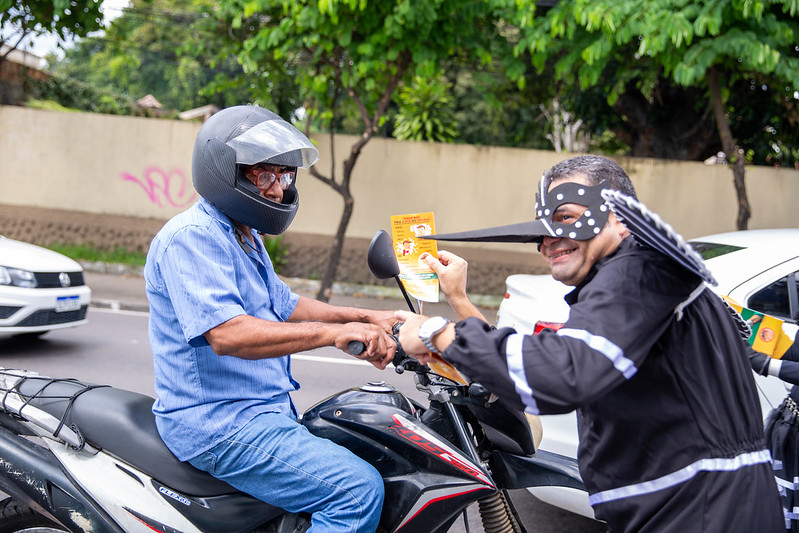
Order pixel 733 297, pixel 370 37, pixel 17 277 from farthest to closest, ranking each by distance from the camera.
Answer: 1. pixel 370 37
2. pixel 17 277
3. pixel 733 297

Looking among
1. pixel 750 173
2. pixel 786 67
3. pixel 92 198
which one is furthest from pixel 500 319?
pixel 92 198

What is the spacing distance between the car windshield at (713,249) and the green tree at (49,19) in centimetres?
889

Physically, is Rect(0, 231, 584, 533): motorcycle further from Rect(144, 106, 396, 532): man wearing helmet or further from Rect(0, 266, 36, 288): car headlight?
Rect(0, 266, 36, 288): car headlight

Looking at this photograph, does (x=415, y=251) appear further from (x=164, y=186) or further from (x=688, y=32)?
(x=164, y=186)

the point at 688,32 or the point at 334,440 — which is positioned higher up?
the point at 688,32

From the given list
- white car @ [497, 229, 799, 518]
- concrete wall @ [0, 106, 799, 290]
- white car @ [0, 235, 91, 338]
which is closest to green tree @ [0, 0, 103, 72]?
concrete wall @ [0, 106, 799, 290]

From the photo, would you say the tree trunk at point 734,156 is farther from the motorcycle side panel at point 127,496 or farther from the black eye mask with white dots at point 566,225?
the motorcycle side panel at point 127,496

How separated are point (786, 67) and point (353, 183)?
6.52 meters

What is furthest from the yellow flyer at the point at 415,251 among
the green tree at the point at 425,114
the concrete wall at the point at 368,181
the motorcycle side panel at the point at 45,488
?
the green tree at the point at 425,114

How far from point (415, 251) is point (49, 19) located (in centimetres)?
1004

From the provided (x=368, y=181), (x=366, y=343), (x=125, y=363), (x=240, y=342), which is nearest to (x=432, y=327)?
Result: (x=366, y=343)

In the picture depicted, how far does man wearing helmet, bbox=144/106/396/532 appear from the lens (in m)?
1.90

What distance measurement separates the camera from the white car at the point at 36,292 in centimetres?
588

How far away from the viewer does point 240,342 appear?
1872 mm
